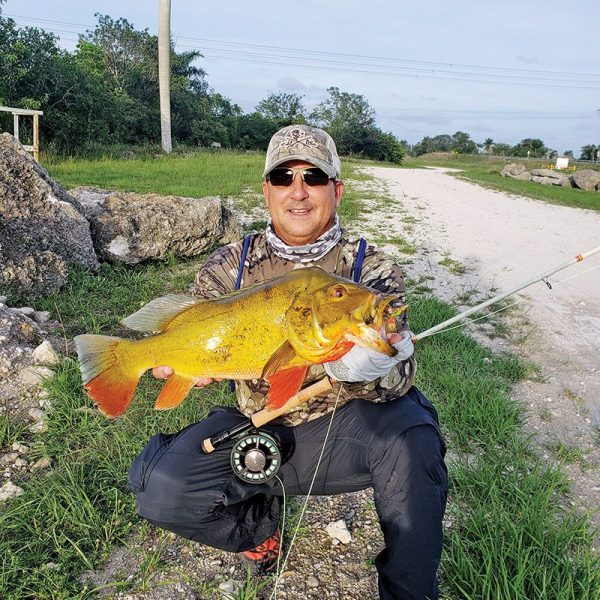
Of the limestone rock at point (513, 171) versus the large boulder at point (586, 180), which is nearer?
the large boulder at point (586, 180)

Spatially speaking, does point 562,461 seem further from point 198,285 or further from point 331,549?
point 198,285

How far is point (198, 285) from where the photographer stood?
270 cm

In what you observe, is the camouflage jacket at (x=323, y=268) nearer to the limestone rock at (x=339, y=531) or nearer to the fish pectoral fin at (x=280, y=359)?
the fish pectoral fin at (x=280, y=359)

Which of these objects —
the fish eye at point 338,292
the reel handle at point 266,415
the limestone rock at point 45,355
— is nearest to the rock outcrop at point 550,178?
the limestone rock at point 45,355

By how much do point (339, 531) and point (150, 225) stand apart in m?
5.23

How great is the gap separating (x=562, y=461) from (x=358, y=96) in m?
66.4

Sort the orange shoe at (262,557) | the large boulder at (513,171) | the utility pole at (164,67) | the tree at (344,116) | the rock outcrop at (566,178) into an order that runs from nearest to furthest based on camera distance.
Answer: the orange shoe at (262,557)
the rock outcrop at (566,178)
the utility pole at (164,67)
the large boulder at (513,171)
the tree at (344,116)

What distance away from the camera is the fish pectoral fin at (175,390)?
84.9 inches

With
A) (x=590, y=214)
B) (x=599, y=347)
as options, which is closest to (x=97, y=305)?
(x=599, y=347)

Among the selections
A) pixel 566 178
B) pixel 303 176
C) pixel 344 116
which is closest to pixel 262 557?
pixel 303 176

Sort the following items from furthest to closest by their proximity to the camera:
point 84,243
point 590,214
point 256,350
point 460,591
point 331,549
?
Answer: point 590,214
point 84,243
point 331,549
point 460,591
point 256,350

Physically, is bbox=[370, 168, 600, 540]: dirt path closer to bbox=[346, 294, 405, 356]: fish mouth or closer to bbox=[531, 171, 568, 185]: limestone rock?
bbox=[346, 294, 405, 356]: fish mouth

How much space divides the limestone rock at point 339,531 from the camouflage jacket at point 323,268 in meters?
0.69

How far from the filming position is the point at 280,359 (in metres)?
1.91
